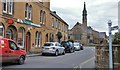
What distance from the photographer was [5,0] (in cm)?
2416

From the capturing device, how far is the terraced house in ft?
79.7

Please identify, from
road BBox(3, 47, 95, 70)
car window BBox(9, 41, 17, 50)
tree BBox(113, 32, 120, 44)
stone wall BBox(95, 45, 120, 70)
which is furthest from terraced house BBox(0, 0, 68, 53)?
tree BBox(113, 32, 120, 44)

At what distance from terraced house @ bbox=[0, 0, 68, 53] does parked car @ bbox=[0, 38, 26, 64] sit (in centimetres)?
631

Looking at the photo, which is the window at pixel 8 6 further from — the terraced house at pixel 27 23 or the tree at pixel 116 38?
the tree at pixel 116 38

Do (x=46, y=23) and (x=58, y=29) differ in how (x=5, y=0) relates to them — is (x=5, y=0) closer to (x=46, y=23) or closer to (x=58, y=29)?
(x=46, y=23)

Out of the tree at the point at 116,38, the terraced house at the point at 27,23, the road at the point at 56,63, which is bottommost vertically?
the road at the point at 56,63

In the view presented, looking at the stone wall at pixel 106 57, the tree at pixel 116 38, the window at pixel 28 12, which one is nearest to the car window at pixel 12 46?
the stone wall at pixel 106 57

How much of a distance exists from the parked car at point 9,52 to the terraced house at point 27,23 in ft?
20.7

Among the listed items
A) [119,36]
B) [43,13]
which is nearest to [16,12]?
[43,13]

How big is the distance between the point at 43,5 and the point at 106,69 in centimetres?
2649

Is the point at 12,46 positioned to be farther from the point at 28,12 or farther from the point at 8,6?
the point at 28,12

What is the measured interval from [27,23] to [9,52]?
1445 cm

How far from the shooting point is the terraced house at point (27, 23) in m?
24.3

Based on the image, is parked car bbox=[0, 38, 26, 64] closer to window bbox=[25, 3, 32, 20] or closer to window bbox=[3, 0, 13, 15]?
window bbox=[3, 0, 13, 15]
